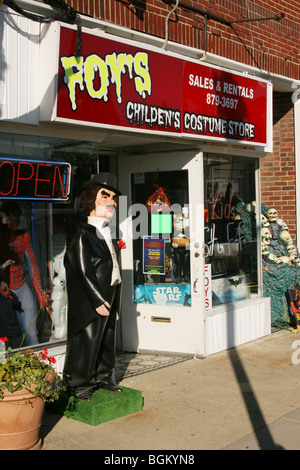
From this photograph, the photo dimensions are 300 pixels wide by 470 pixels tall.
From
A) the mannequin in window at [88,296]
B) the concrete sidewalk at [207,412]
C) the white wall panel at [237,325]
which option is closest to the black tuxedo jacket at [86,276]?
the mannequin in window at [88,296]

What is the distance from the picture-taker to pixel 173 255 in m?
7.65

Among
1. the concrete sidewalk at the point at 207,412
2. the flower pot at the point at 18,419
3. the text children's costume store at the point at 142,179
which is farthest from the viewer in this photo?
the text children's costume store at the point at 142,179

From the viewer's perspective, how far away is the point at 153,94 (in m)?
6.42

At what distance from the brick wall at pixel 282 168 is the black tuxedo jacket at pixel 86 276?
5191 mm

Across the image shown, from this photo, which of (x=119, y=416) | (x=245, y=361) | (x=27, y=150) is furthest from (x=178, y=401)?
(x=27, y=150)

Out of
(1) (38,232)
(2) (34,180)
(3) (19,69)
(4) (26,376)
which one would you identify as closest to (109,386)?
(4) (26,376)

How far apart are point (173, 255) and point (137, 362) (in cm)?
136

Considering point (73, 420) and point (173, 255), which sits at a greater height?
point (173, 255)

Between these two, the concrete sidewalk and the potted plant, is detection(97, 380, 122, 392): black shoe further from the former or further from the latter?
the potted plant

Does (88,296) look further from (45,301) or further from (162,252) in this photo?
Result: (162,252)

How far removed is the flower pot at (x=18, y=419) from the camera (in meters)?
4.41

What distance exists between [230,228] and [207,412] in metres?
3.28

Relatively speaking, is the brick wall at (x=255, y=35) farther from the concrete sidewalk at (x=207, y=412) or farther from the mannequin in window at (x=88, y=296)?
the concrete sidewalk at (x=207, y=412)

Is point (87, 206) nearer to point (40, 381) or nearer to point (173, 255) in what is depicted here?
point (40, 381)
